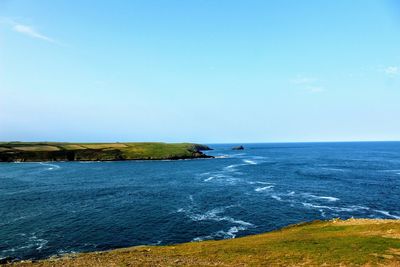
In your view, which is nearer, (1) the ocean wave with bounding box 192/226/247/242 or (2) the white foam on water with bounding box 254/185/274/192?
(1) the ocean wave with bounding box 192/226/247/242

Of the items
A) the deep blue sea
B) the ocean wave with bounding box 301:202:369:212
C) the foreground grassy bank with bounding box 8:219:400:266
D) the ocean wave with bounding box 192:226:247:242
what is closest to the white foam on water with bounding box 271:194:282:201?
the deep blue sea

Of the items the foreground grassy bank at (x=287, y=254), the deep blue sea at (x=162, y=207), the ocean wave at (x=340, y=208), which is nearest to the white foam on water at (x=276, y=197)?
the deep blue sea at (x=162, y=207)

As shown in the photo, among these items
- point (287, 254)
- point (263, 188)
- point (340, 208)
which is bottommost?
point (340, 208)

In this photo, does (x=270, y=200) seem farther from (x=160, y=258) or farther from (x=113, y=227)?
(x=160, y=258)

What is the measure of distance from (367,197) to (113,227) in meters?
68.4

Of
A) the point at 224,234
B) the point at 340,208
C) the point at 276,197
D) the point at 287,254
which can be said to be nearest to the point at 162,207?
the point at 224,234

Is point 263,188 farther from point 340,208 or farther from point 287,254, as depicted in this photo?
point 287,254

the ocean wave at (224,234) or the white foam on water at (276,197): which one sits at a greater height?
the white foam on water at (276,197)

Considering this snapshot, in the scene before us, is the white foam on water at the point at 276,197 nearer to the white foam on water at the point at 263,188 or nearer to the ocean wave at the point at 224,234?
the white foam on water at the point at 263,188

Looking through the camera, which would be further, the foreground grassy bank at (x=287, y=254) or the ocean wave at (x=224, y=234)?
the ocean wave at (x=224, y=234)

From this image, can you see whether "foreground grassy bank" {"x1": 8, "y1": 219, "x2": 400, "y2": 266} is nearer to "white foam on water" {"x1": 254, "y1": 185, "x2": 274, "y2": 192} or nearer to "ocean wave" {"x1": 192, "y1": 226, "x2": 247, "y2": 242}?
"ocean wave" {"x1": 192, "y1": 226, "x2": 247, "y2": 242}

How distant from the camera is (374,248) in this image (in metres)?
32.7

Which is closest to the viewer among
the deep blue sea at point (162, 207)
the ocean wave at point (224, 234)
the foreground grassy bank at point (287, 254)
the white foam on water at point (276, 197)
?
the foreground grassy bank at point (287, 254)

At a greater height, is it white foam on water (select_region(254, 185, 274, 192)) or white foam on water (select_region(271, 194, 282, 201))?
white foam on water (select_region(254, 185, 274, 192))
